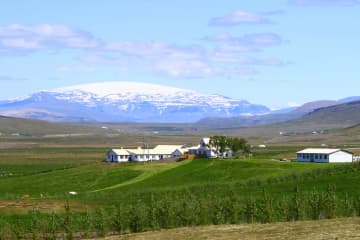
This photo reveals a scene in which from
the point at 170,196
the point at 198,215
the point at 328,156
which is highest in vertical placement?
the point at 328,156

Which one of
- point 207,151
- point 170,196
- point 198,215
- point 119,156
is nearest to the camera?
point 198,215

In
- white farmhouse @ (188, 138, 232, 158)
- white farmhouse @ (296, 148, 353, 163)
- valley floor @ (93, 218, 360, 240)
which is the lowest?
valley floor @ (93, 218, 360, 240)

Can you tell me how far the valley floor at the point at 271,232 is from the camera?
3553 cm

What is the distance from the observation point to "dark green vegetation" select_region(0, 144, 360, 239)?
4644 cm

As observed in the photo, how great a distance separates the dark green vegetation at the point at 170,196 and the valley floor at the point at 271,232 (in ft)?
13.0

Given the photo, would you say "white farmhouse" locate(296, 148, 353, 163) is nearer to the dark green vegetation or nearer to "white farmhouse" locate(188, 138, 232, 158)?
"white farmhouse" locate(188, 138, 232, 158)

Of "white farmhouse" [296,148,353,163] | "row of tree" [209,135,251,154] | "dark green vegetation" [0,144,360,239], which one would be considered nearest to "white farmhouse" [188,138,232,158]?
"row of tree" [209,135,251,154]

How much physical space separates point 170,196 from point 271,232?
22.0 meters

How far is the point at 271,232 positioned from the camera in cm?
3797

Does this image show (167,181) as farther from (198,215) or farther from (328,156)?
(198,215)

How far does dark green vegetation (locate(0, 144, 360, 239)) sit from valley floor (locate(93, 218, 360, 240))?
13.0 feet

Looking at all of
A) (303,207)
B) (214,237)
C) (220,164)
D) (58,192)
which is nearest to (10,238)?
(214,237)

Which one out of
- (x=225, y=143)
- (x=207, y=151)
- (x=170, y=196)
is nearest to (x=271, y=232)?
(x=170, y=196)

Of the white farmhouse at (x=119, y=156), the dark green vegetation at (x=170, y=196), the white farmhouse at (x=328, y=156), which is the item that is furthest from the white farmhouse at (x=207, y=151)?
the dark green vegetation at (x=170, y=196)
